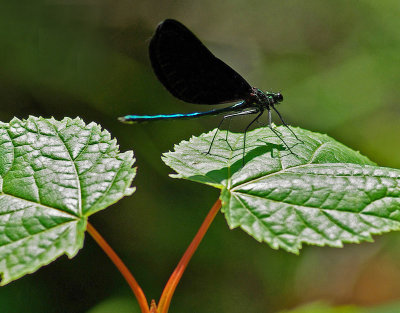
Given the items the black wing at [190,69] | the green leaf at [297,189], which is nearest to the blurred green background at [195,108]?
the black wing at [190,69]

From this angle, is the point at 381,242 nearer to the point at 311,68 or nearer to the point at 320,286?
the point at 320,286

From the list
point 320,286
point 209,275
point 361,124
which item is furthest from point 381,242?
point 209,275

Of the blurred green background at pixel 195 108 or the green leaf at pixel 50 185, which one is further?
the blurred green background at pixel 195 108

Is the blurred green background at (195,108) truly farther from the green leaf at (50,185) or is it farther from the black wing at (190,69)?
the green leaf at (50,185)

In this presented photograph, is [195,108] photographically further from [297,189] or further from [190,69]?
[297,189]

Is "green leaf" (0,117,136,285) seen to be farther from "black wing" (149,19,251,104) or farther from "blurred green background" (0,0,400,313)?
"blurred green background" (0,0,400,313)

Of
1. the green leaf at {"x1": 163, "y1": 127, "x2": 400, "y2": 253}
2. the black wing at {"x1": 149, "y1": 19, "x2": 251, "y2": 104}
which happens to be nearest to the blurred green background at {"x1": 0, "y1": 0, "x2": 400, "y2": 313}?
the black wing at {"x1": 149, "y1": 19, "x2": 251, "y2": 104}

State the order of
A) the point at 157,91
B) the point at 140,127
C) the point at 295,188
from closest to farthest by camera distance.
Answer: the point at 295,188, the point at 140,127, the point at 157,91
